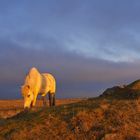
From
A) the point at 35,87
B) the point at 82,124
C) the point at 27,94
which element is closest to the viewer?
the point at 82,124

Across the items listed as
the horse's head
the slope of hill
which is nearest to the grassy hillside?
the slope of hill

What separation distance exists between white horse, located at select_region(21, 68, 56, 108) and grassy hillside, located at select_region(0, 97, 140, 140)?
13564 mm

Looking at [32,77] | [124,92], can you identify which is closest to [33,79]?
[32,77]

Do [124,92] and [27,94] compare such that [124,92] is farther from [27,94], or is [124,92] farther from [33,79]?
[33,79]

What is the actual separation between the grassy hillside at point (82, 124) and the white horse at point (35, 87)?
13.6 metres

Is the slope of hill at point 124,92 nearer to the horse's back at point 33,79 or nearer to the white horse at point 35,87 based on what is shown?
the white horse at point 35,87

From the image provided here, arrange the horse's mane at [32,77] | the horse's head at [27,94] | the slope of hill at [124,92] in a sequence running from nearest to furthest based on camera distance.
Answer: the slope of hill at [124,92] → the horse's head at [27,94] → the horse's mane at [32,77]

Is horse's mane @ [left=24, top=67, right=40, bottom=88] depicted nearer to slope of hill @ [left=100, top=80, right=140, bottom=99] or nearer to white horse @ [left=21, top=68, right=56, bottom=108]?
white horse @ [left=21, top=68, right=56, bottom=108]

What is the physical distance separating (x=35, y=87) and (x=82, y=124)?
53.7ft

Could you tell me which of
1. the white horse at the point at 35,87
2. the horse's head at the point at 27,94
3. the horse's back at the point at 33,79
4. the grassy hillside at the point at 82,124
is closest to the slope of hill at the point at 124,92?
the grassy hillside at the point at 82,124

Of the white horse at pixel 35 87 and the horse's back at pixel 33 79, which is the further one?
the horse's back at pixel 33 79

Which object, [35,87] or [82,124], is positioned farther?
[35,87]

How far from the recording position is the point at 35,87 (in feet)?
99.5

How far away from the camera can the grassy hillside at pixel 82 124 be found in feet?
44.5
